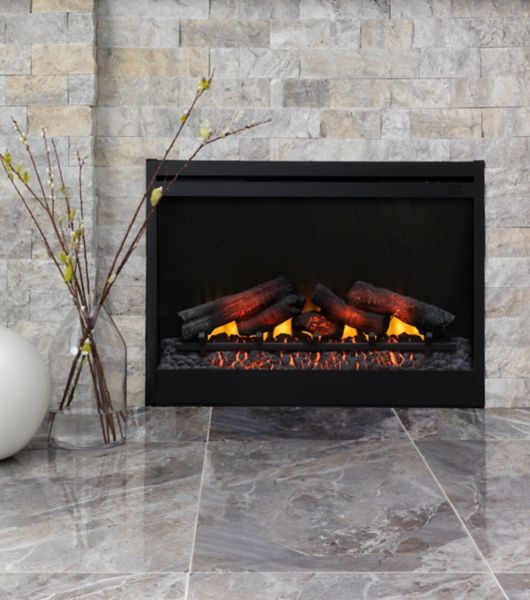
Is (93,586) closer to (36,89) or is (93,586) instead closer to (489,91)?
(36,89)

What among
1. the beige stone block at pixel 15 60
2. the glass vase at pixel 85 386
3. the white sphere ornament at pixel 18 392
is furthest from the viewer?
the beige stone block at pixel 15 60

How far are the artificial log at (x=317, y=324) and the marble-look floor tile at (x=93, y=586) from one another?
4.93ft

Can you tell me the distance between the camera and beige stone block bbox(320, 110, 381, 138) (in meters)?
2.85

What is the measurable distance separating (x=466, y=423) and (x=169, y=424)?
98cm

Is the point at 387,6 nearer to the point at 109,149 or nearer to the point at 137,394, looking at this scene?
the point at 109,149

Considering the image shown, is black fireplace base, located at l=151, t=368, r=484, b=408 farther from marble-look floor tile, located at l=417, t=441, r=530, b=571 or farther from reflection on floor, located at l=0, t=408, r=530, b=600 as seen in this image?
marble-look floor tile, located at l=417, t=441, r=530, b=571

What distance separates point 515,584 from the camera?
1435mm

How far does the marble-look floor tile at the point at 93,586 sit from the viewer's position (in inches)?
54.6

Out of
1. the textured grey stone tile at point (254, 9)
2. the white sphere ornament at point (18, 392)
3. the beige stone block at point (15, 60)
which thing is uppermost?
the textured grey stone tile at point (254, 9)

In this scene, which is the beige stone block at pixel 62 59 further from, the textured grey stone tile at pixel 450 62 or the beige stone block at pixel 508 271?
the beige stone block at pixel 508 271

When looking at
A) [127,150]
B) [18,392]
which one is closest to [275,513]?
[18,392]

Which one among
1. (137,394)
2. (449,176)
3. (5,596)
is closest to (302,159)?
Result: (449,176)

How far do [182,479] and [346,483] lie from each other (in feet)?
1.36

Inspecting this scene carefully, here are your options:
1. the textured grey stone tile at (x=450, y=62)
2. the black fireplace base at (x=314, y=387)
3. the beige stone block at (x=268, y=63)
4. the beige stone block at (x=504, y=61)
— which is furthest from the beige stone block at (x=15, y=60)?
the beige stone block at (x=504, y=61)
